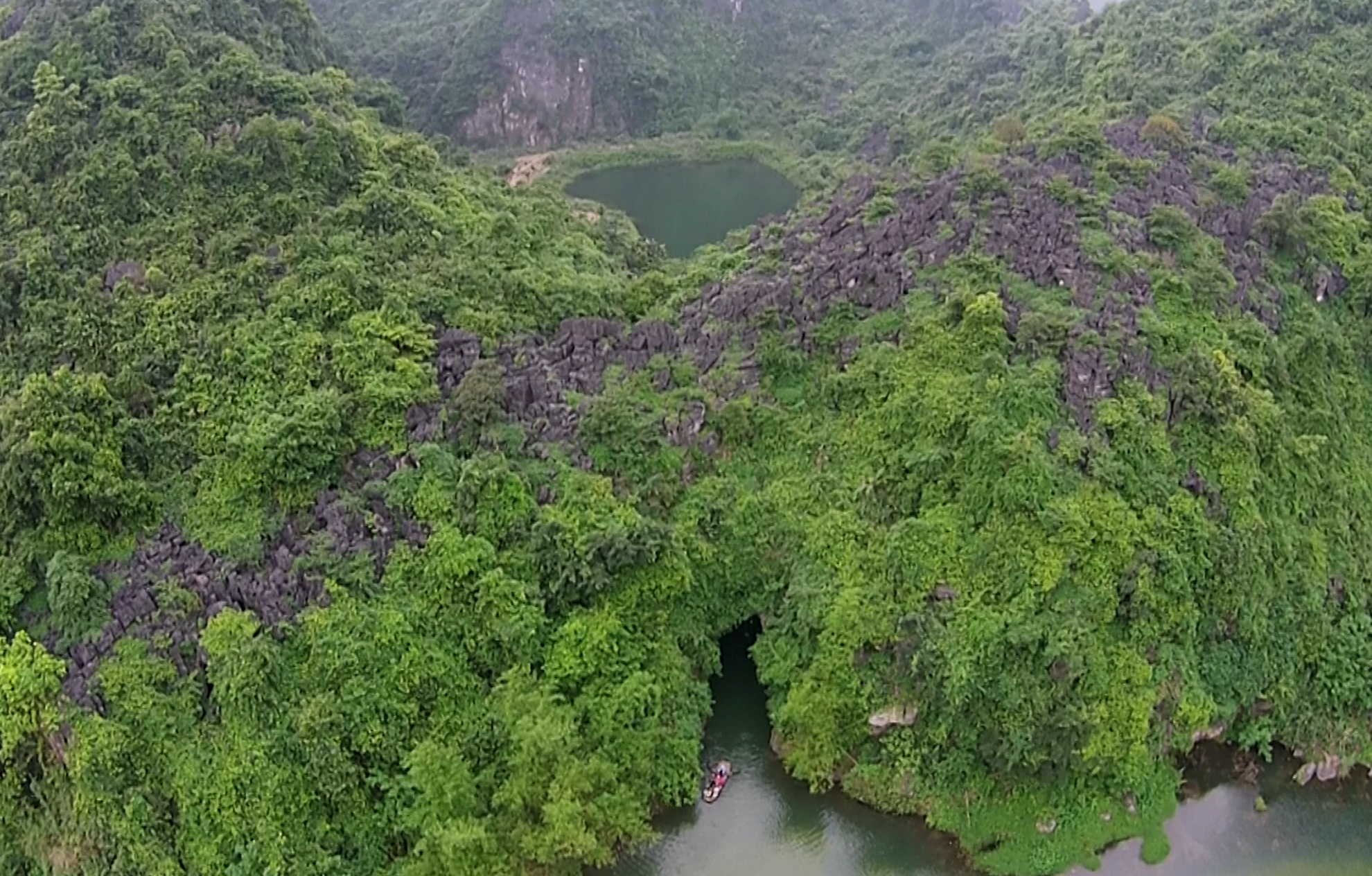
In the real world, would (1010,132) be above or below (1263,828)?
above

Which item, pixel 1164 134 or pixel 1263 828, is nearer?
pixel 1263 828

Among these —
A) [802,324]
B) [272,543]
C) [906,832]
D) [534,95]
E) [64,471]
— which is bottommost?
[906,832]

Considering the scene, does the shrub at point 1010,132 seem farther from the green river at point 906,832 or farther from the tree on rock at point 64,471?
the tree on rock at point 64,471

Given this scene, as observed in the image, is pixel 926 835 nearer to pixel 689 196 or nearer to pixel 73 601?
pixel 73 601

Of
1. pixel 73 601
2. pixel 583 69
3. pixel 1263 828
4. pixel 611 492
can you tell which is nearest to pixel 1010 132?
pixel 611 492

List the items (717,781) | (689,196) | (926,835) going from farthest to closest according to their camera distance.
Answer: (689,196)
(717,781)
(926,835)
